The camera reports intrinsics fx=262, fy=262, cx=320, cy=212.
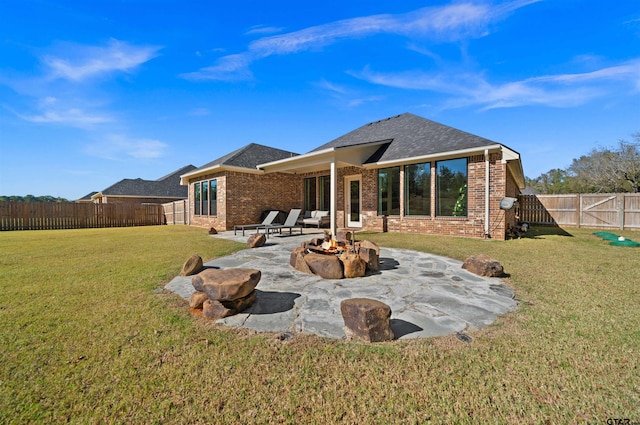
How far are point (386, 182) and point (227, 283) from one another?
30.7 ft

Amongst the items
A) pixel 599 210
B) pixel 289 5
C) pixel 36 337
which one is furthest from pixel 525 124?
pixel 36 337

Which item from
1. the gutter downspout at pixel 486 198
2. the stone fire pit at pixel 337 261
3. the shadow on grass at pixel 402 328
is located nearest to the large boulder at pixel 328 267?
the stone fire pit at pixel 337 261

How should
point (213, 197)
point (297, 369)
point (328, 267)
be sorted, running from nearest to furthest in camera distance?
point (297, 369), point (328, 267), point (213, 197)

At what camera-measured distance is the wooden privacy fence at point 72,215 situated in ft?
47.6

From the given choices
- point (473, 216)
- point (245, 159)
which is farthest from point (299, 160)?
point (473, 216)

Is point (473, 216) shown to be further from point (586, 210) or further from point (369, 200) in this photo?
point (586, 210)

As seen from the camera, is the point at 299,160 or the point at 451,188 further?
the point at 299,160

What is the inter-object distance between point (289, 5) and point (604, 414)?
35.0 feet

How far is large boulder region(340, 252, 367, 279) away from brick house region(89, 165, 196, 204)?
27410mm

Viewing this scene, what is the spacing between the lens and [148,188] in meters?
26.8

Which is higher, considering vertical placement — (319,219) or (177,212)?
(177,212)

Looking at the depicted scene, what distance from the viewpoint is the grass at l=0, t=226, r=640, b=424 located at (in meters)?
1.64

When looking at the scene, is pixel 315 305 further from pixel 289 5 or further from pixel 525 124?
pixel 525 124

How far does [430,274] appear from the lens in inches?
189
